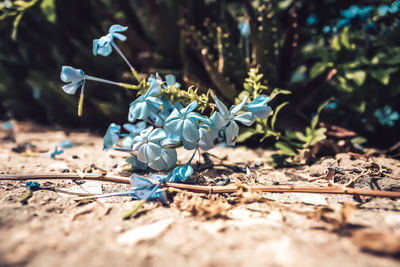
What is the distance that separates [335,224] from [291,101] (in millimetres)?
1035

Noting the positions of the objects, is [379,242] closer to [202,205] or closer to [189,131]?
[202,205]

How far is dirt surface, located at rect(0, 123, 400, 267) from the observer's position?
580 mm

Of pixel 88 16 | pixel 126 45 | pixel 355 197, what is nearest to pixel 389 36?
pixel 355 197

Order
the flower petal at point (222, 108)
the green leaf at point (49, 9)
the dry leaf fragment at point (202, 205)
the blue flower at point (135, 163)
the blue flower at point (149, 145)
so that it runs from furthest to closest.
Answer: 1. the green leaf at point (49, 9)
2. the blue flower at point (135, 163)
3. the blue flower at point (149, 145)
4. the flower petal at point (222, 108)
5. the dry leaf fragment at point (202, 205)

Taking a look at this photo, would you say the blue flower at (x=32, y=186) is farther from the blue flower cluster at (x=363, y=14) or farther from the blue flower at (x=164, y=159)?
the blue flower cluster at (x=363, y=14)

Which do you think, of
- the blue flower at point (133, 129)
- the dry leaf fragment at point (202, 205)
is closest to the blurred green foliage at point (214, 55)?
the blue flower at point (133, 129)

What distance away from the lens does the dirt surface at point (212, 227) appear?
22.8 inches

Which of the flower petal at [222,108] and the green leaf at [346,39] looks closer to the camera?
the flower petal at [222,108]

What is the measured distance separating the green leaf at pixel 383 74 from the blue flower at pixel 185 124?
3.84 ft

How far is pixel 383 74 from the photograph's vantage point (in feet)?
4.96

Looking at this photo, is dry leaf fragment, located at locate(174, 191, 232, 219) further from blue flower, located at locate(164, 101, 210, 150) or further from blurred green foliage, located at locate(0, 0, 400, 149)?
blurred green foliage, located at locate(0, 0, 400, 149)

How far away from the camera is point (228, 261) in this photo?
0.57 meters

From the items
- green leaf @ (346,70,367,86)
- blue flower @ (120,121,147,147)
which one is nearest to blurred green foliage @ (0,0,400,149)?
green leaf @ (346,70,367,86)

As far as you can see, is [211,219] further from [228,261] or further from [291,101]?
[291,101]
